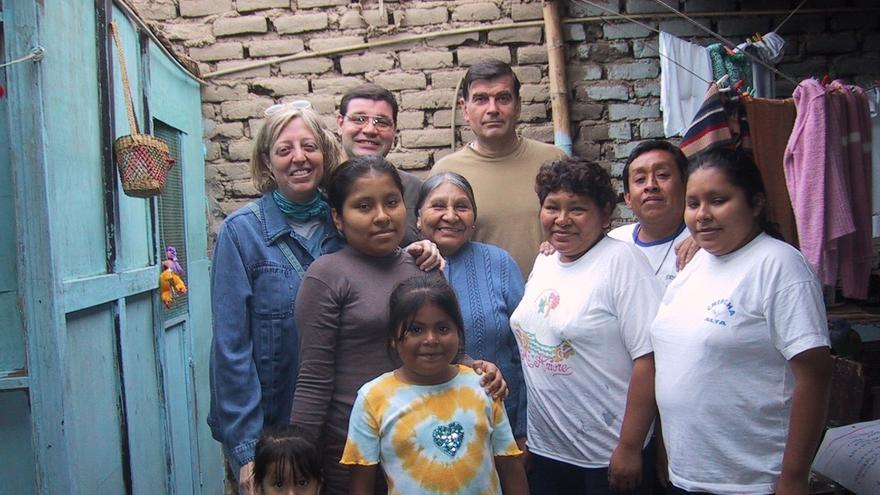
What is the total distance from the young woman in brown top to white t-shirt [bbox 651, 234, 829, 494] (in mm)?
512

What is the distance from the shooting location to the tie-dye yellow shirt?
1.77 meters

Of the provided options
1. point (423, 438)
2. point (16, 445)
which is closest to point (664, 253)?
point (423, 438)

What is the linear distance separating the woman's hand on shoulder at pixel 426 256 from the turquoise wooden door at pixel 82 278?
1.13 m

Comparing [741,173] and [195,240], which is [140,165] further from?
[741,173]

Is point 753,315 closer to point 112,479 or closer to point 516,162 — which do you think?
point 516,162

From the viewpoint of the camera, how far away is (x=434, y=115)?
13.1 ft

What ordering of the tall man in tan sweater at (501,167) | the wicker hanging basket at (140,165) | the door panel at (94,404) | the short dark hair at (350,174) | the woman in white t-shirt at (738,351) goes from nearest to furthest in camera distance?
the woman in white t-shirt at (738,351)
the short dark hair at (350,174)
the door panel at (94,404)
the wicker hanging basket at (140,165)
the tall man in tan sweater at (501,167)

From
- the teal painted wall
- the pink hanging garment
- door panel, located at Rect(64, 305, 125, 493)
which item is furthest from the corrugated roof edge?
the pink hanging garment

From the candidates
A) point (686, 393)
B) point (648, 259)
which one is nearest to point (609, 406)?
point (686, 393)

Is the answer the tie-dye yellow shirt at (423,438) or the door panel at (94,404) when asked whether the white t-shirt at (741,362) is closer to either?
the tie-dye yellow shirt at (423,438)

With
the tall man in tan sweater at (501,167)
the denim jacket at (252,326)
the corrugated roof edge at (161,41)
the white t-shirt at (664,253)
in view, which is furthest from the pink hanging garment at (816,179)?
the corrugated roof edge at (161,41)

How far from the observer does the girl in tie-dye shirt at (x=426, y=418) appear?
177 centimetres

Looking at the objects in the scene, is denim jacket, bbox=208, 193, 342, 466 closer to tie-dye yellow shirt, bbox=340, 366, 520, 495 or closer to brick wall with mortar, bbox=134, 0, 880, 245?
tie-dye yellow shirt, bbox=340, 366, 520, 495

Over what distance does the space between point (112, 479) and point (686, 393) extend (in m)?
2.15
